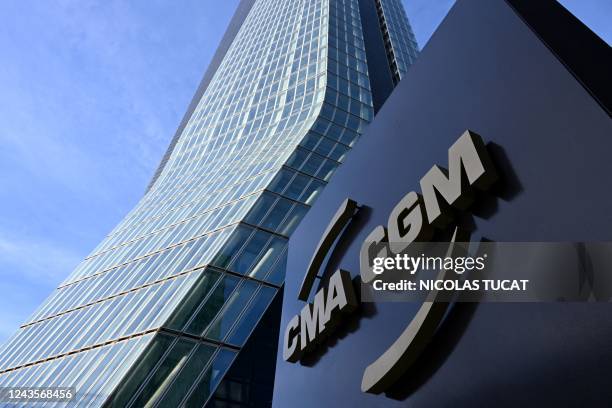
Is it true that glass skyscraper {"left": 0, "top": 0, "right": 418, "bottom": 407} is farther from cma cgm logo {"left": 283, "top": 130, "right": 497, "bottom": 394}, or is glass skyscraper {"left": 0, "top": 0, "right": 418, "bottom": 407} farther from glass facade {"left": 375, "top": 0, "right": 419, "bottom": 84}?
cma cgm logo {"left": 283, "top": 130, "right": 497, "bottom": 394}

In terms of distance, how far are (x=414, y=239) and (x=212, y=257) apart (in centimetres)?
1501

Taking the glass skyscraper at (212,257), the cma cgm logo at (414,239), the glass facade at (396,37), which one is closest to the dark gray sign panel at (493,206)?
the cma cgm logo at (414,239)

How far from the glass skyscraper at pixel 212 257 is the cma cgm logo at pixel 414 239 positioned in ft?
33.1

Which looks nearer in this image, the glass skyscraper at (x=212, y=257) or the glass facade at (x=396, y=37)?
the glass skyscraper at (x=212, y=257)

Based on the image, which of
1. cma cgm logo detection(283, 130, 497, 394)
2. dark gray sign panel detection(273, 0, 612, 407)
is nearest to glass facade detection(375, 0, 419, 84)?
dark gray sign panel detection(273, 0, 612, 407)

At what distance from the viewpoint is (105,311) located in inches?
826

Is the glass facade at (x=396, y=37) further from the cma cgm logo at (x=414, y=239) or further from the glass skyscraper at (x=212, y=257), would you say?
the cma cgm logo at (x=414, y=239)

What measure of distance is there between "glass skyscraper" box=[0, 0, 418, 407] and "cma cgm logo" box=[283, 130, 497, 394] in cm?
1008

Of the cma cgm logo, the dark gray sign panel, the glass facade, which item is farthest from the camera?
the glass facade

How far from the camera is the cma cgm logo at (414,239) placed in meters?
4.54

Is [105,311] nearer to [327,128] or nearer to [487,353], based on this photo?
[327,128]

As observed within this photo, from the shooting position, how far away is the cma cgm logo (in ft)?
14.9

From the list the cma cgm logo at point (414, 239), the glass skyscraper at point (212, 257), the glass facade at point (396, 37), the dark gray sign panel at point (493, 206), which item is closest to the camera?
the dark gray sign panel at point (493, 206)

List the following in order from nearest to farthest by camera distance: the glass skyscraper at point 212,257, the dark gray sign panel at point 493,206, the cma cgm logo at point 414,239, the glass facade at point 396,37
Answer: the dark gray sign panel at point 493,206 → the cma cgm logo at point 414,239 → the glass skyscraper at point 212,257 → the glass facade at point 396,37
